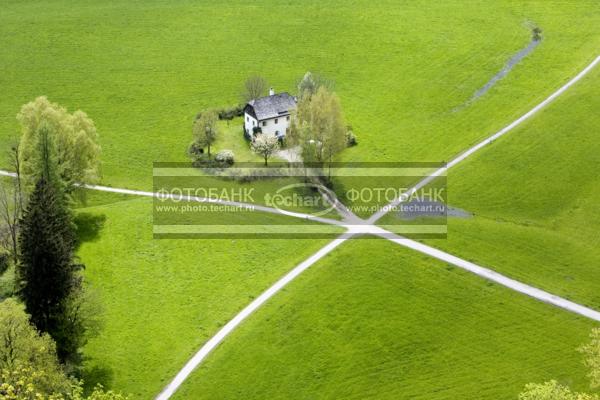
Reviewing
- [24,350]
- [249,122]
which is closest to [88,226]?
[249,122]

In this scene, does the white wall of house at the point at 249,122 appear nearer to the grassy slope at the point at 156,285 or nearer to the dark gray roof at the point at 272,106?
the dark gray roof at the point at 272,106

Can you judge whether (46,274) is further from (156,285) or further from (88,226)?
(88,226)

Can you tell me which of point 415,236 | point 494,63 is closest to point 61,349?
point 415,236

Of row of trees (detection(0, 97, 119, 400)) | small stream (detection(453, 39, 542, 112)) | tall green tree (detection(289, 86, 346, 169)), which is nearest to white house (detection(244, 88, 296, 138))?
tall green tree (detection(289, 86, 346, 169))

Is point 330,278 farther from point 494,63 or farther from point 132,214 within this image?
point 494,63

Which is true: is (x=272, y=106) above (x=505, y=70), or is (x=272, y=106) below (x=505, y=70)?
below

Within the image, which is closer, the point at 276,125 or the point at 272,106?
the point at 272,106

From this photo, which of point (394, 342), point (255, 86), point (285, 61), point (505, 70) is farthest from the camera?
point (285, 61)
